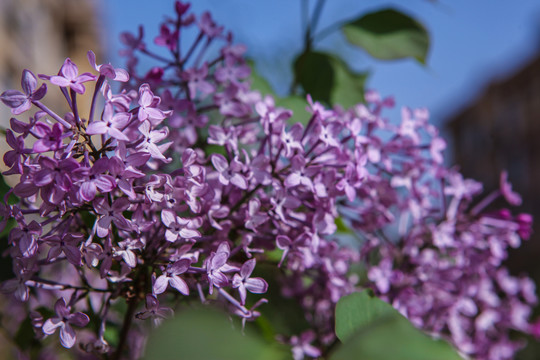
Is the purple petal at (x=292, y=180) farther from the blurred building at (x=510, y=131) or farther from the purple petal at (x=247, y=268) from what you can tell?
the blurred building at (x=510, y=131)

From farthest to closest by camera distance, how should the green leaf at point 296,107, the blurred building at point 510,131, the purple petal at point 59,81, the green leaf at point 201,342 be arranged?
1. the blurred building at point 510,131
2. the green leaf at point 296,107
3. the purple petal at point 59,81
4. the green leaf at point 201,342

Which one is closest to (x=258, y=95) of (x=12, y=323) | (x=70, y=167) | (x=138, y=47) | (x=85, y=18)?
(x=138, y=47)

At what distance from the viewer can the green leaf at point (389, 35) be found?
20.8 inches

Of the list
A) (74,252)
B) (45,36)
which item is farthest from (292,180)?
(45,36)

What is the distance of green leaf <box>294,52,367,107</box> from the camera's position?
20.9 inches

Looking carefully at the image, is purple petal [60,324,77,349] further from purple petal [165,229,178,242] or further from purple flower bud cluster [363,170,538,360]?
purple flower bud cluster [363,170,538,360]

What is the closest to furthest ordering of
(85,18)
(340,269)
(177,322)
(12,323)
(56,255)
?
(177,322) < (56,255) < (340,269) < (12,323) < (85,18)

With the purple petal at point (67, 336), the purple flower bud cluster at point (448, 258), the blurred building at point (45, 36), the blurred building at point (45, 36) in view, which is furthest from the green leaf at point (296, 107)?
the blurred building at point (45, 36)

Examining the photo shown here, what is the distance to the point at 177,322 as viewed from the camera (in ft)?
0.71

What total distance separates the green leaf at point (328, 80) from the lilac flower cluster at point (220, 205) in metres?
0.02

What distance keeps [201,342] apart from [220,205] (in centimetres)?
17

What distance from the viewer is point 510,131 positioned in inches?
515

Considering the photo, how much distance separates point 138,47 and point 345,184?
22 cm

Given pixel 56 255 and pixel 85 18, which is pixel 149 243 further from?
pixel 85 18
